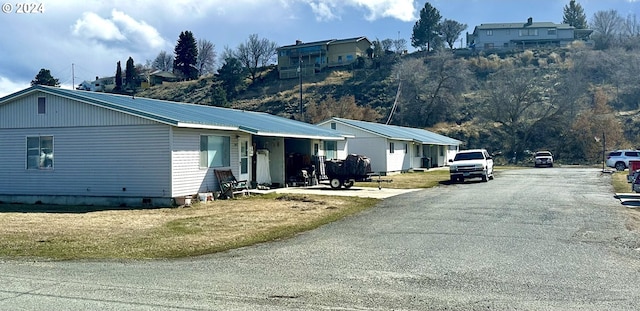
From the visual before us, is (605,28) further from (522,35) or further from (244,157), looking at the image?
(244,157)

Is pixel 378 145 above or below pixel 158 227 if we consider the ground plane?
above

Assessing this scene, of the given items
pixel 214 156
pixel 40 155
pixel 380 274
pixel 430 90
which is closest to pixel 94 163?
pixel 40 155

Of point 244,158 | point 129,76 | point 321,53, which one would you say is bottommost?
point 244,158

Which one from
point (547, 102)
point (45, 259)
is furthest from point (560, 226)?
point (547, 102)

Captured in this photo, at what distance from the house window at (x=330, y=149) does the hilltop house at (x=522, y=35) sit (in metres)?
74.0

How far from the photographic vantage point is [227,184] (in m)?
19.3

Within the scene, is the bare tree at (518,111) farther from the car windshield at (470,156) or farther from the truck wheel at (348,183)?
the truck wheel at (348,183)

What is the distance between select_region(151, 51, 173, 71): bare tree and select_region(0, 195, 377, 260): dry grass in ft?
368

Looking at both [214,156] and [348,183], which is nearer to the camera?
[214,156]

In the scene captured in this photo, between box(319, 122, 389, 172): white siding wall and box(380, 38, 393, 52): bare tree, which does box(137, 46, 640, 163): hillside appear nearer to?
box(380, 38, 393, 52): bare tree

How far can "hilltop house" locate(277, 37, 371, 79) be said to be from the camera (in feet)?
304

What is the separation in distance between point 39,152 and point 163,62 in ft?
368

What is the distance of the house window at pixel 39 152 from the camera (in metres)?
18.8

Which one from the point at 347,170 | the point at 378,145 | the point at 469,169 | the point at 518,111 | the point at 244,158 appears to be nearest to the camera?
the point at 244,158
